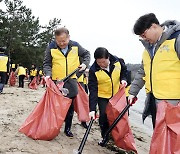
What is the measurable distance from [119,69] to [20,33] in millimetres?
31361

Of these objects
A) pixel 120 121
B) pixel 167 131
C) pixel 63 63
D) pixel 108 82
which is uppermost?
pixel 63 63

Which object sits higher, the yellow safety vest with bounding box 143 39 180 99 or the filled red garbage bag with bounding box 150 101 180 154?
the yellow safety vest with bounding box 143 39 180 99

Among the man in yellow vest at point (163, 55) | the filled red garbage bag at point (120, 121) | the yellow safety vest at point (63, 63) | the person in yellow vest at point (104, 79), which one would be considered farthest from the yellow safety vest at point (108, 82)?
the man in yellow vest at point (163, 55)

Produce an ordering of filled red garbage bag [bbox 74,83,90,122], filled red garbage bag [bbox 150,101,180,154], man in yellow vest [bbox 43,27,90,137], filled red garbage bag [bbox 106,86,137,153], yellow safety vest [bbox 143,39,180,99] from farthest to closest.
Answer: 1. filled red garbage bag [bbox 74,83,90,122]
2. man in yellow vest [bbox 43,27,90,137]
3. filled red garbage bag [bbox 106,86,137,153]
4. yellow safety vest [bbox 143,39,180,99]
5. filled red garbage bag [bbox 150,101,180,154]

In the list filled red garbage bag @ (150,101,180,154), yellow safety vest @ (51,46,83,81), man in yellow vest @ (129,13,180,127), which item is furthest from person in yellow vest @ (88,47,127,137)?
filled red garbage bag @ (150,101,180,154)

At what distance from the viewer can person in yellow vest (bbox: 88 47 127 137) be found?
12.9ft

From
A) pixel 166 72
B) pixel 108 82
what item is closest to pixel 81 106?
pixel 108 82

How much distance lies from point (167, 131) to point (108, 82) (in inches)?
65.5

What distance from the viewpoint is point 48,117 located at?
373 cm

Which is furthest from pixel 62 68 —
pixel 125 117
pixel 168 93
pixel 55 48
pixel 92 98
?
pixel 168 93

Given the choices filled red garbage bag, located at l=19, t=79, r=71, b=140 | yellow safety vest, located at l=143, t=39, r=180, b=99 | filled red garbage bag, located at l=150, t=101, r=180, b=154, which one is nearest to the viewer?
filled red garbage bag, located at l=150, t=101, r=180, b=154

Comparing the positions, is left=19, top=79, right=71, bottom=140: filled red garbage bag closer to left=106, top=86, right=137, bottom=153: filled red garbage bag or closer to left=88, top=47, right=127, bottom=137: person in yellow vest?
left=88, top=47, right=127, bottom=137: person in yellow vest

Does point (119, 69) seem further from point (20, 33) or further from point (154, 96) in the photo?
point (20, 33)

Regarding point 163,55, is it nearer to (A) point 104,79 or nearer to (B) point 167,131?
(B) point 167,131
